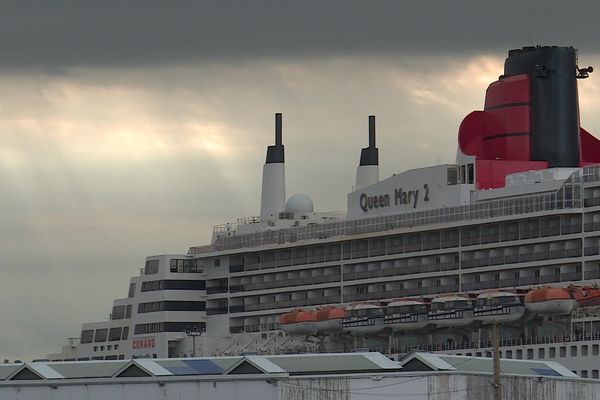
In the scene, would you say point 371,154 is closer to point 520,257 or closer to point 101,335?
point 101,335

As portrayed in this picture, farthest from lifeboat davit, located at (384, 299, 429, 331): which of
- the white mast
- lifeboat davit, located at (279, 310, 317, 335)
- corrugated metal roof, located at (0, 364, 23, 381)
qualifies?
corrugated metal roof, located at (0, 364, 23, 381)

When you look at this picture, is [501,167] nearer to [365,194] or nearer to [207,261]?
[365,194]

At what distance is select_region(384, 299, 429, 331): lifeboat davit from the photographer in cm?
13888

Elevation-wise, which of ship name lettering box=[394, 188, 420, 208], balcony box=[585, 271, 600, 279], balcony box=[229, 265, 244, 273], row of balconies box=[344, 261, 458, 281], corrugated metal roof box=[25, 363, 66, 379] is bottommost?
corrugated metal roof box=[25, 363, 66, 379]

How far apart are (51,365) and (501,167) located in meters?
41.6

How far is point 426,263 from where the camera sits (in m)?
145

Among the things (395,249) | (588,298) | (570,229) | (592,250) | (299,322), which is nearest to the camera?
(588,298)

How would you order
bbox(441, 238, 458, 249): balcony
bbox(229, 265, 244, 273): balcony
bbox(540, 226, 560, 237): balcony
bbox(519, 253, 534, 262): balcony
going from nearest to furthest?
1. bbox(540, 226, 560, 237): balcony
2. bbox(519, 253, 534, 262): balcony
3. bbox(441, 238, 458, 249): balcony
4. bbox(229, 265, 244, 273): balcony

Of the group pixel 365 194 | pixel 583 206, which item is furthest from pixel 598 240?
pixel 365 194

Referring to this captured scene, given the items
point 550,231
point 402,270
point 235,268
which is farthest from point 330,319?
point 235,268

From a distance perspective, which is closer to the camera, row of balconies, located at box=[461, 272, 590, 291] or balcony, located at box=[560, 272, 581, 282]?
balcony, located at box=[560, 272, 581, 282]

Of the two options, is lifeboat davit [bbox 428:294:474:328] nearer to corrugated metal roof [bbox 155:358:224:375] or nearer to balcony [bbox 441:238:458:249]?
balcony [bbox 441:238:458:249]

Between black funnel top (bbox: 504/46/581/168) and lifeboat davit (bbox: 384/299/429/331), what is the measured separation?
1347 centimetres

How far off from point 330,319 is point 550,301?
18972mm
